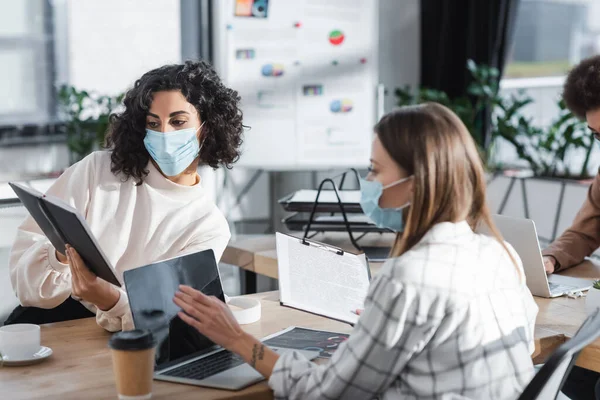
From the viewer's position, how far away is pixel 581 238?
2.53 m

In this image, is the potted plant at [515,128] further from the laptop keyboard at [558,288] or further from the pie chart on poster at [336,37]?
the laptop keyboard at [558,288]

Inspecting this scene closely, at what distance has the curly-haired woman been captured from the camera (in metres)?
2.04

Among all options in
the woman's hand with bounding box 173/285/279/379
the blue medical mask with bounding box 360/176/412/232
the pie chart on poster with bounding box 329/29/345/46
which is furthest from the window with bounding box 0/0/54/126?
the blue medical mask with bounding box 360/176/412/232

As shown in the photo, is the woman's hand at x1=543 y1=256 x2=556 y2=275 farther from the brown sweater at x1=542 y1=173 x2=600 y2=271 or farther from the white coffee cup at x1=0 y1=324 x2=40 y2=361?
the white coffee cup at x1=0 y1=324 x2=40 y2=361

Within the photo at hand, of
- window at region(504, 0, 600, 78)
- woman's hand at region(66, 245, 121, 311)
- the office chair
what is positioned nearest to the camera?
the office chair

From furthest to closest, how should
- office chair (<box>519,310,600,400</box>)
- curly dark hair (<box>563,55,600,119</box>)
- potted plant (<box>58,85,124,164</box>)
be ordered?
potted plant (<box>58,85,124,164</box>)
curly dark hair (<box>563,55,600,119</box>)
office chair (<box>519,310,600,400</box>)

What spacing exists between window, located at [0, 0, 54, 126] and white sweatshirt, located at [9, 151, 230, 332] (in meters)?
2.51

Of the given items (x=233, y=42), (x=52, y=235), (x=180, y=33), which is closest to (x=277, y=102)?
(x=233, y=42)

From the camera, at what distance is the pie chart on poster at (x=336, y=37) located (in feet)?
15.4

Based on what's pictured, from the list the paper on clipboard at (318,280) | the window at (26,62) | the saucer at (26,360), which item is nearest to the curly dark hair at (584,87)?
the paper on clipboard at (318,280)

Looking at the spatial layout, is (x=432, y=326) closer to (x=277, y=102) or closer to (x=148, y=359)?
(x=148, y=359)

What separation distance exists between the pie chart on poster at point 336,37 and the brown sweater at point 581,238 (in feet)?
7.93

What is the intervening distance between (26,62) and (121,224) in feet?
8.93

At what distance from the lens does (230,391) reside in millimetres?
1418
